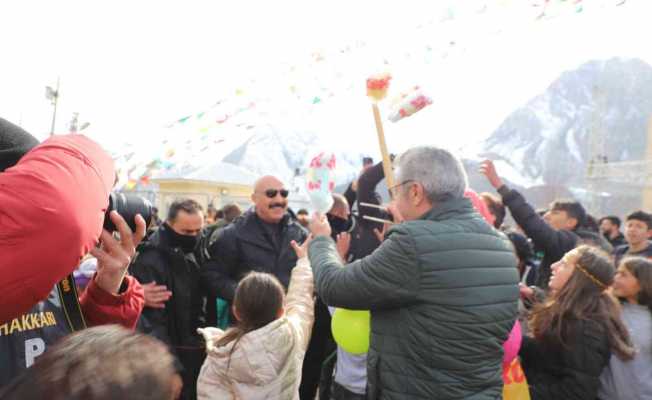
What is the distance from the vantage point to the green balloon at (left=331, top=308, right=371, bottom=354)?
8.03 feet

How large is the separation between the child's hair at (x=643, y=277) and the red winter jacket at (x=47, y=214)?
3.13m

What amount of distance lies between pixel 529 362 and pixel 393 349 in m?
1.16

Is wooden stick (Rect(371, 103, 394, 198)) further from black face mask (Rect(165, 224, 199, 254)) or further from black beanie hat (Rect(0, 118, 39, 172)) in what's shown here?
black beanie hat (Rect(0, 118, 39, 172))

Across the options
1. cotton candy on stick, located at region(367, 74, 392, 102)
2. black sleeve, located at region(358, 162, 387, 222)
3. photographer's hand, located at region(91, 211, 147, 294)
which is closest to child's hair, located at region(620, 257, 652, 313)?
black sleeve, located at region(358, 162, 387, 222)

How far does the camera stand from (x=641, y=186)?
23.4 m

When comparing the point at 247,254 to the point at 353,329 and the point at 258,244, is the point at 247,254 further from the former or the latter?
the point at 353,329

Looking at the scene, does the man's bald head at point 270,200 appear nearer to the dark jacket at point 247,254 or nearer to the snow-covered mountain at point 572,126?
the dark jacket at point 247,254

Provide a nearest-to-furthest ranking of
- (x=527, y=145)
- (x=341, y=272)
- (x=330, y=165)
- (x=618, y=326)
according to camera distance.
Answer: (x=341, y=272) < (x=618, y=326) < (x=330, y=165) < (x=527, y=145)

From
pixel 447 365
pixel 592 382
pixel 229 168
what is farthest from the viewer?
pixel 229 168

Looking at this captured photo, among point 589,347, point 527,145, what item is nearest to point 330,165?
point 589,347

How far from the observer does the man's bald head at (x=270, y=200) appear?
13.2 feet

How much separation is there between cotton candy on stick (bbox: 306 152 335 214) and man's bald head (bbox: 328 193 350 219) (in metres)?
1.28

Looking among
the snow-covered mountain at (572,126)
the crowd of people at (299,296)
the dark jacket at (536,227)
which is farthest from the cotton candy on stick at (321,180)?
the snow-covered mountain at (572,126)

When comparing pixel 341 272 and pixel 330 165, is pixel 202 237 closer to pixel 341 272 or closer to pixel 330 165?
pixel 330 165
